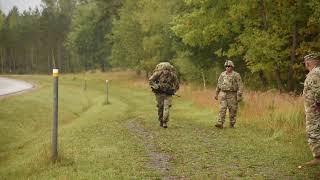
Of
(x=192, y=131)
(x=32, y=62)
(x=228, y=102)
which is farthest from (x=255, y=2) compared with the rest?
(x=32, y=62)

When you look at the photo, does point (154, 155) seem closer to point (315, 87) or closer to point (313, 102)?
point (313, 102)

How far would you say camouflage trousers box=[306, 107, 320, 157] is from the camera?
385 inches

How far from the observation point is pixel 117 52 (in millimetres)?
65688

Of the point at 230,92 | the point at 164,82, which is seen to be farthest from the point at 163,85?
the point at 230,92

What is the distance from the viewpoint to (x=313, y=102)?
977 cm

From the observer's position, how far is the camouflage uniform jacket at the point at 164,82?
1709 centimetres

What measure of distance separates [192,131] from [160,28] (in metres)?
36.3

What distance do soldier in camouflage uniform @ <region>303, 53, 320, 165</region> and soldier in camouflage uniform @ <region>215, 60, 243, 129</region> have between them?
21.5ft

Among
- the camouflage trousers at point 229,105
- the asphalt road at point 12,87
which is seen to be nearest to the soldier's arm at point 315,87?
the camouflage trousers at point 229,105

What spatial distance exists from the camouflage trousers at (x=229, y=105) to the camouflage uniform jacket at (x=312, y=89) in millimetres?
6617

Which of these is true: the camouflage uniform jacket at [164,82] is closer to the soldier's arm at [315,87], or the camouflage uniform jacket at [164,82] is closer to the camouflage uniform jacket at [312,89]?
the camouflage uniform jacket at [312,89]

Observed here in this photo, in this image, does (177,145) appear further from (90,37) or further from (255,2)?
(90,37)

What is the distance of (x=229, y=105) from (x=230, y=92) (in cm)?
40

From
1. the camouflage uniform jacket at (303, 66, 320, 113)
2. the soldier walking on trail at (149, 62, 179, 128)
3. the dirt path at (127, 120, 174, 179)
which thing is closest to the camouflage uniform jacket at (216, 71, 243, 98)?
the soldier walking on trail at (149, 62, 179, 128)
